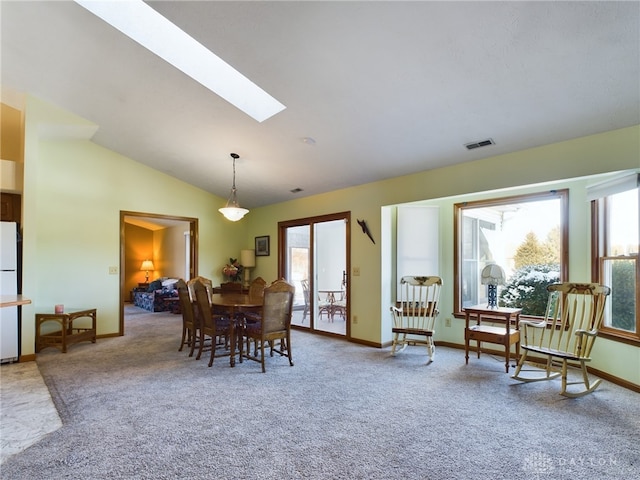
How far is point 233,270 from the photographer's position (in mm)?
7008

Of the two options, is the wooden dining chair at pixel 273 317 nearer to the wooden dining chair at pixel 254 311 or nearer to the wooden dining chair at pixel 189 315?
the wooden dining chair at pixel 254 311

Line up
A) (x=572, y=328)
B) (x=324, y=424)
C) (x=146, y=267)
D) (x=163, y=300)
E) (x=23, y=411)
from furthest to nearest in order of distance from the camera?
(x=146, y=267), (x=163, y=300), (x=572, y=328), (x=23, y=411), (x=324, y=424)

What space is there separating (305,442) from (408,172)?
3464 millimetres

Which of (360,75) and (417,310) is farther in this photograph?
(417,310)

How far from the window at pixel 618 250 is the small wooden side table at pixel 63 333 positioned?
656cm

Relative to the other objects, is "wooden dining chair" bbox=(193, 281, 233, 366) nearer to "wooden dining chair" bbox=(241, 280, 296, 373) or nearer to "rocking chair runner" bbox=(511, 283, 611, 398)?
"wooden dining chair" bbox=(241, 280, 296, 373)

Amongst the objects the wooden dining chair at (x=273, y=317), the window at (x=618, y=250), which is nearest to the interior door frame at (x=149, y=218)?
the wooden dining chair at (x=273, y=317)

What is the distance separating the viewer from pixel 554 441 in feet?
7.77

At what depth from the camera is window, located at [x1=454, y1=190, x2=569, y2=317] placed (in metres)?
4.28

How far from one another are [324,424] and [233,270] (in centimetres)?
482

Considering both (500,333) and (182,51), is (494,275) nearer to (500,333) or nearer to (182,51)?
(500,333)

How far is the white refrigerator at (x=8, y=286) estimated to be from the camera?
4.13 metres

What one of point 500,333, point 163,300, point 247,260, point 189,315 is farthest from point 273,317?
point 163,300

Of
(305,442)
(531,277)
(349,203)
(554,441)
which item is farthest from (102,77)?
(531,277)
